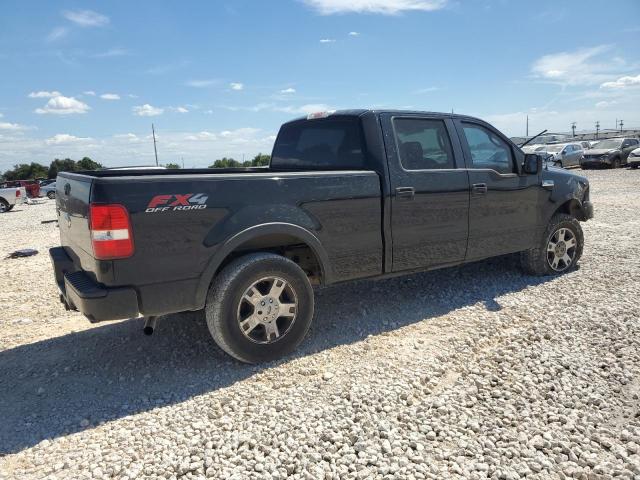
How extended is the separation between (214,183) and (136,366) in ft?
5.31

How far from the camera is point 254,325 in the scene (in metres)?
3.60

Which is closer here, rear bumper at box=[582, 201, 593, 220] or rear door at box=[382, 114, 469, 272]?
rear door at box=[382, 114, 469, 272]

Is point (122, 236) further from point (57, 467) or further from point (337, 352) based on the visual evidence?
point (337, 352)

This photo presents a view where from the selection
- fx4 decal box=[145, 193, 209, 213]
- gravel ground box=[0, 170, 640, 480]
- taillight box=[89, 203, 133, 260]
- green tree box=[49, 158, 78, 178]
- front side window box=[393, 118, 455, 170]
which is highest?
green tree box=[49, 158, 78, 178]

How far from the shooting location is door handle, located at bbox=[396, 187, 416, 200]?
4.20 metres

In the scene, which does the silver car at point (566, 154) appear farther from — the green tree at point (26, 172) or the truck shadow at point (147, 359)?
the green tree at point (26, 172)

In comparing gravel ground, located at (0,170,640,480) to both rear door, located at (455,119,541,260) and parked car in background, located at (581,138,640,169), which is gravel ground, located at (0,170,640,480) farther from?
parked car in background, located at (581,138,640,169)

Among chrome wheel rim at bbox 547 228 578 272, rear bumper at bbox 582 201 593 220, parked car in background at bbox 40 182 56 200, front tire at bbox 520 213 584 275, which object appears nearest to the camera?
front tire at bbox 520 213 584 275

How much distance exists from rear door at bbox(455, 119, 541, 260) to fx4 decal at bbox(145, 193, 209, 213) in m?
2.78

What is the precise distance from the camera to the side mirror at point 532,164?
5215 mm

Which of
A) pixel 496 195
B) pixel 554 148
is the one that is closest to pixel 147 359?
pixel 496 195

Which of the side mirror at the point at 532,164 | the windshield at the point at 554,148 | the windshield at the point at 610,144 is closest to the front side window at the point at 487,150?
the side mirror at the point at 532,164

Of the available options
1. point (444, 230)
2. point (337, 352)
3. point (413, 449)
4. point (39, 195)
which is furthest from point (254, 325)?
point (39, 195)

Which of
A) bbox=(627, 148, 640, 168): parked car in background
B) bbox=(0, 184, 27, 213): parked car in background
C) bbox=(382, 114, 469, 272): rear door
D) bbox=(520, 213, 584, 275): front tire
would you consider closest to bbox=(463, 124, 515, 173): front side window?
bbox=(382, 114, 469, 272): rear door
